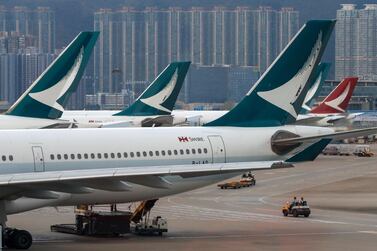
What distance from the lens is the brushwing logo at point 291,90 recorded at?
4831 centimetres

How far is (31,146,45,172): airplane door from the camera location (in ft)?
138

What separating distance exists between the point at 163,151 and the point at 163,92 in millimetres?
46293

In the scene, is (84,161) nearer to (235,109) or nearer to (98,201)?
(98,201)

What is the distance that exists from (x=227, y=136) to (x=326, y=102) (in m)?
84.3

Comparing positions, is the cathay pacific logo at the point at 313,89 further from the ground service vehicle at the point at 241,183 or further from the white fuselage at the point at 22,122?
the white fuselage at the point at 22,122

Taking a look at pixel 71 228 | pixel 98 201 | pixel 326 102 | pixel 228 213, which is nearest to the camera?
pixel 98 201

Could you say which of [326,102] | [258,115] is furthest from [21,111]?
[326,102]

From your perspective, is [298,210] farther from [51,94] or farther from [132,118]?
[132,118]

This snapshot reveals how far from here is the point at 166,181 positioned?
44438mm

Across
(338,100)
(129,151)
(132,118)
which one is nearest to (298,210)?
(129,151)

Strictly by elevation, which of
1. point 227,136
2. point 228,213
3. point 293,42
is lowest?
point 228,213

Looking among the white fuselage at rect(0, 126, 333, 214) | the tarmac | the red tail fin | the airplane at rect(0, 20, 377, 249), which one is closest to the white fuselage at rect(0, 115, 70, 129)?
the tarmac

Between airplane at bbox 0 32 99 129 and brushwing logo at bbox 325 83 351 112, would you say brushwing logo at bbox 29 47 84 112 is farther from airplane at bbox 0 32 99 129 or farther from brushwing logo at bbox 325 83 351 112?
brushwing logo at bbox 325 83 351 112

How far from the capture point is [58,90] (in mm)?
59094
